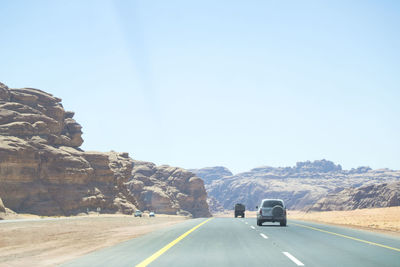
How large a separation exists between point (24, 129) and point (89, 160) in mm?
15588

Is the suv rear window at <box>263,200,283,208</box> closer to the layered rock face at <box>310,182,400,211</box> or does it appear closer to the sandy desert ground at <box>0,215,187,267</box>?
the sandy desert ground at <box>0,215,187,267</box>

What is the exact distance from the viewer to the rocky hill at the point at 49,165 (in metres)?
74.0

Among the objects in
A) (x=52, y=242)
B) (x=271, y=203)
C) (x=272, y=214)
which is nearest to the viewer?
(x=52, y=242)

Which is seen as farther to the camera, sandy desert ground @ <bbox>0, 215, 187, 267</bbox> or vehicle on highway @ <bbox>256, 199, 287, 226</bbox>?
vehicle on highway @ <bbox>256, 199, 287, 226</bbox>

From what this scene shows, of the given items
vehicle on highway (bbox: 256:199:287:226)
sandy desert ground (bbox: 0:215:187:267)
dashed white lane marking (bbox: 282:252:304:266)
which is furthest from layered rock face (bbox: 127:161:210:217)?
dashed white lane marking (bbox: 282:252:304:266)

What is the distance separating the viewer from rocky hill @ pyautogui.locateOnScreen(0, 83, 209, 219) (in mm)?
74000

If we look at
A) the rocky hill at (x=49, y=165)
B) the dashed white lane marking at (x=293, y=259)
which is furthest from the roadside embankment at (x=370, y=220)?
the rocky hill at (x=49, y=165)

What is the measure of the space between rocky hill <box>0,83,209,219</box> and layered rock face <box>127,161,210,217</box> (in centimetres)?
3367

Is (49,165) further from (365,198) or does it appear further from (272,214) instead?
(365,198)

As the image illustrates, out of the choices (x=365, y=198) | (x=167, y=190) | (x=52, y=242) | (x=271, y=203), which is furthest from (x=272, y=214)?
(x=365, y=198)

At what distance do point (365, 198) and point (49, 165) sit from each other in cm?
12731

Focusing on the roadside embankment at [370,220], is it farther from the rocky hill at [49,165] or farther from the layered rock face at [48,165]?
the rocky hill at [49,165]

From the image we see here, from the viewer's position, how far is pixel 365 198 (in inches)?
6496

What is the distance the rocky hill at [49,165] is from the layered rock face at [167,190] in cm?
3367
